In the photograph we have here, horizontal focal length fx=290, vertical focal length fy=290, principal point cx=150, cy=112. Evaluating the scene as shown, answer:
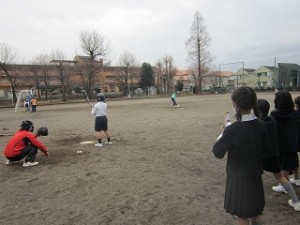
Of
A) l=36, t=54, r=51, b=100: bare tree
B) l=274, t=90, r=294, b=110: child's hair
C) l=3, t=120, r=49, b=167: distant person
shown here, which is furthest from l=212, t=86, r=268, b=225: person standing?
l=36, t=54, r=51, b=100: bare tree

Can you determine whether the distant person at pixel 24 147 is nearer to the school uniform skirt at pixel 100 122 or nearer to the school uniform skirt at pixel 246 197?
the school uniform skirt at pixel 100 122

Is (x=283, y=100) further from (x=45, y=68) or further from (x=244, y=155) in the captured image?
(x=45, y=68)

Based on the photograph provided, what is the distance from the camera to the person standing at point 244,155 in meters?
2.61

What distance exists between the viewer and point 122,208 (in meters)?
4.07

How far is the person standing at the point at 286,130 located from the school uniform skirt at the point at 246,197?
1.75 metres

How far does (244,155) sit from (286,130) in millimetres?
1880

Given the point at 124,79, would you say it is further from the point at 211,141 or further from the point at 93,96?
the point at 211,141

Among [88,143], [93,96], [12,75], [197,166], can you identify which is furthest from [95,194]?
[93,96]

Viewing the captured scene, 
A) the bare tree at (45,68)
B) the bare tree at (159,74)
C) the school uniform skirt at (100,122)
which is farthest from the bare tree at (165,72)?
the school uniform skirt at (100,122)

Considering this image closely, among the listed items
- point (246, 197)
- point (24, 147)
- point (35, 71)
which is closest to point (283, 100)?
point (246, 197)

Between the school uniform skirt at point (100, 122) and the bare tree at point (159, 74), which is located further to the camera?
the bare tree at point (159, 74)

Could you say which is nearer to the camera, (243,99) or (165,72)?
(243,99)

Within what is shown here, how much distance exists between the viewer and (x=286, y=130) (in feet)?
13.7

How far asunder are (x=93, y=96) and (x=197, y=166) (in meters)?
45.5
